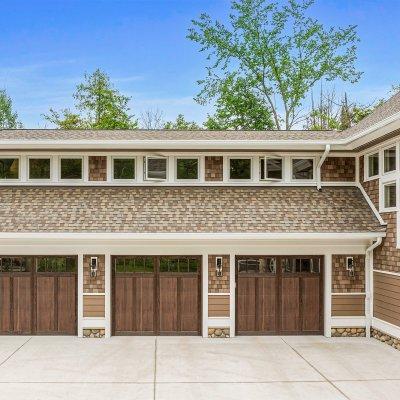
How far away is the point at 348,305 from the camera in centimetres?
Result: 1091

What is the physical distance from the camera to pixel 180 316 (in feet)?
35.8

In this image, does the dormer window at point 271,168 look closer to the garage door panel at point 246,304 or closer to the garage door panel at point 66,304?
the garage door panel at point 246,304

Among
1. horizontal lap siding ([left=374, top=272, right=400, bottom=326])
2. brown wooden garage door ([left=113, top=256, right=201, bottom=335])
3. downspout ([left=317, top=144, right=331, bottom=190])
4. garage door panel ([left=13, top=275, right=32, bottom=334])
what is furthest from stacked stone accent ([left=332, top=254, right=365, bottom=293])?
garage door panel ([left=13, top=275, right=32, bottom=334])

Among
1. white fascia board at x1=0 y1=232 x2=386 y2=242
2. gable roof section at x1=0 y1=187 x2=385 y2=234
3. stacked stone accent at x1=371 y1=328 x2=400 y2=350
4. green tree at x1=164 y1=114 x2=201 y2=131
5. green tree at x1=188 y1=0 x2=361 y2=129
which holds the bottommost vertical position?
stacked stone accent at x1=371 y1=328 x2=400 y2=350

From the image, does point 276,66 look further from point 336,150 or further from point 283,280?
point 283,280

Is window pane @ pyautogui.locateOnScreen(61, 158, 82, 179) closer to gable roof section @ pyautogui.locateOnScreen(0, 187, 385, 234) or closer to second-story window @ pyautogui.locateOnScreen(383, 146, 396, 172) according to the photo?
gable roof section @ pyautogui.locateOnScreen(0, 187, 385, 234)

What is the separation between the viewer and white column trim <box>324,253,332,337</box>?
10.9 metres

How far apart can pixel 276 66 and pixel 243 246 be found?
1611 cm

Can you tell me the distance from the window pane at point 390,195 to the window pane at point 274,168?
248 cm

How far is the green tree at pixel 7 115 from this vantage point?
31.4 meters

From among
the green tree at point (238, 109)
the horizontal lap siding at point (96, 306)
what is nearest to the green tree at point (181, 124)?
the green tree at point (238, 109)

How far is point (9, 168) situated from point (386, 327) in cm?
916

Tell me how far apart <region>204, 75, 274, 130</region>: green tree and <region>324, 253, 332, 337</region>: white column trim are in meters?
14.2

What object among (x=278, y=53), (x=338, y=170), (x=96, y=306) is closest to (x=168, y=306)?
(x=96, y=306)
